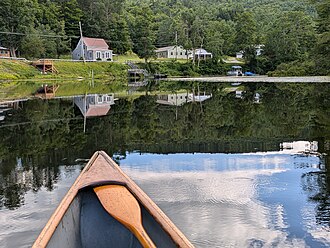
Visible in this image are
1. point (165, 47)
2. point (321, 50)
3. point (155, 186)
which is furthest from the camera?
point (165, 47)

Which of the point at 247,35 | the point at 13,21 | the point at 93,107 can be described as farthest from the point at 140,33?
the point at 93,107

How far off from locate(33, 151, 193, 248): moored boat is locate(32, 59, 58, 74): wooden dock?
56542mm

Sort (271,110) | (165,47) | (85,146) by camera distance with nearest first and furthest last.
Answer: (85,146)
(271,110)
(165,47)

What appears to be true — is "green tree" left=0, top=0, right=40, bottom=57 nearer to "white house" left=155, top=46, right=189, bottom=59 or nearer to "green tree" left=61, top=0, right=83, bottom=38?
"green tree" left=61, top=0, right=83, bottom=38

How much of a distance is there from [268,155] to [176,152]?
8.04 feet

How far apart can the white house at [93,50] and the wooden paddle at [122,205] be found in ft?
226

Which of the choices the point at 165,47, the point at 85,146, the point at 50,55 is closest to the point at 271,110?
the point at 85,146

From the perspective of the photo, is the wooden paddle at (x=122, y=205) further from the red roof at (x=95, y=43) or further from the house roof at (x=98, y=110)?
the red roof at (x=95, y=43)

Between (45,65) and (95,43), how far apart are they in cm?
1680

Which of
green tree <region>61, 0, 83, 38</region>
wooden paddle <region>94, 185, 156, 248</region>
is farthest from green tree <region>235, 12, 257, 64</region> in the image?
wooden paddle <region>94, 185, 156, 248</region>

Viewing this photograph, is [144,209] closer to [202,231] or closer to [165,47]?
[202,231]

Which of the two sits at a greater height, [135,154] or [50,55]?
[50,55]

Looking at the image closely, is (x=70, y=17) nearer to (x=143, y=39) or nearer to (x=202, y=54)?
(x=143, y=39)

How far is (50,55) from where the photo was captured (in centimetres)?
6962
